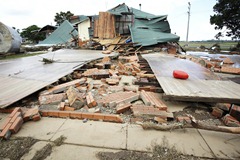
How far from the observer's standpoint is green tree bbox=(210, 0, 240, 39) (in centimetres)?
1480

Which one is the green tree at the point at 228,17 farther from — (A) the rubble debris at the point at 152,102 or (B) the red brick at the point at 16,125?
(B) the red brick at the point at 16,125

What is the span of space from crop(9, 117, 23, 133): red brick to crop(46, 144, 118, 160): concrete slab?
2.59ft

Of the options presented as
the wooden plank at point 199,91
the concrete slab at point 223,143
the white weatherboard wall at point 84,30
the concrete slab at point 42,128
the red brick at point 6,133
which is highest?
the white weatherboard wall at point 84,30

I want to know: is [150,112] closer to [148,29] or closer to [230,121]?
[230,121]

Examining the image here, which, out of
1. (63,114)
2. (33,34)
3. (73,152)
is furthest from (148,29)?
(33,34)

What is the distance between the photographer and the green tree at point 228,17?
14797 mm

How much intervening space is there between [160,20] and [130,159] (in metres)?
14.1

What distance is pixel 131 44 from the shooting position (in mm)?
11164

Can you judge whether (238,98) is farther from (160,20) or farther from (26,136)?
(160,20)

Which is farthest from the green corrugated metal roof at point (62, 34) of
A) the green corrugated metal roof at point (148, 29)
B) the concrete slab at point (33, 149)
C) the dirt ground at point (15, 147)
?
the concrete slab at point (33, 149)

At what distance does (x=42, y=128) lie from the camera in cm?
230

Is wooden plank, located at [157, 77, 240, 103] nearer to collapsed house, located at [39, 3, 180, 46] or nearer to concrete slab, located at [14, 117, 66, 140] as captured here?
concrete slab, located at [14, 117, 66, 140]

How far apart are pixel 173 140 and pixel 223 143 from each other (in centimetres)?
73

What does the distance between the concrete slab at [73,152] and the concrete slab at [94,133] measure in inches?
3.3
